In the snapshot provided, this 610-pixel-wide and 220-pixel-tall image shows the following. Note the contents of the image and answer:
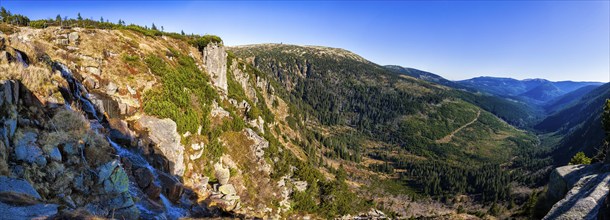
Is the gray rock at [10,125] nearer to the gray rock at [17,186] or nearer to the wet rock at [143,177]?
the gray rock at [17,186]

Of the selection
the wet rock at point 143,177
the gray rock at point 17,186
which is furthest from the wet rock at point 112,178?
the wet rock at point 143,177

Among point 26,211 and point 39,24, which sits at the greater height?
point 39,24

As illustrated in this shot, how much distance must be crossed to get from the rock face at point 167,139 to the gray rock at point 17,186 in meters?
22.5

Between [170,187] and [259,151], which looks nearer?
[170,187]

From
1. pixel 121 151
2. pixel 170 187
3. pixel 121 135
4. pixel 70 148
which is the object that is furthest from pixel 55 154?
pixel 170 187

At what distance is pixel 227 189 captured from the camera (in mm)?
46656

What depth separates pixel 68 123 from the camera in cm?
1789

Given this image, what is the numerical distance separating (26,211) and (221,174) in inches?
1531

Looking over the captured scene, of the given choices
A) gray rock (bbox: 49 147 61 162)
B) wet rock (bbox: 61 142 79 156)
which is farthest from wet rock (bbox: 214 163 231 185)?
gray rock (bbox: 49 147 61 162)

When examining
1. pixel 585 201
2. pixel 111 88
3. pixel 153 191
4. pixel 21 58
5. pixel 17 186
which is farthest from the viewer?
pixel 111 88

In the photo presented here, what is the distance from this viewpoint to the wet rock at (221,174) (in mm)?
48062

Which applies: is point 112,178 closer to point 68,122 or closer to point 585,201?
point 68,122

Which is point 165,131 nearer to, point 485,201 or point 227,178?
point 227,178

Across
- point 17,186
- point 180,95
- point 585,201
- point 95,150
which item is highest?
point 180,95
